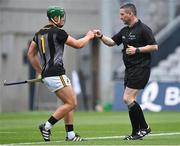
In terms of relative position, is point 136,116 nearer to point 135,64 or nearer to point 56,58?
point 135,64

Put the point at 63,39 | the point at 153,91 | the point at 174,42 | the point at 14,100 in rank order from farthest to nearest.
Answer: the point at 14,100 < the point at 174,42 < the point at 153,91 < the point at 63,39

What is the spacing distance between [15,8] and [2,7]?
27.2 inches

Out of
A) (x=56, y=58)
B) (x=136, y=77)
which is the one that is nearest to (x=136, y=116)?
(x=136, y=77)

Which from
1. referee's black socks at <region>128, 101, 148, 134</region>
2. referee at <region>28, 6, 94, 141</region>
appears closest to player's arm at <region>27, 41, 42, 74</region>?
referee at <region>28, 6, 94, 141</region>

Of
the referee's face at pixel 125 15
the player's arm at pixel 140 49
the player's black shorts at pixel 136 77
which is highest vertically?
the referee's face at pixel 125 15

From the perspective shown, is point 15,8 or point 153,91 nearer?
point 153,91

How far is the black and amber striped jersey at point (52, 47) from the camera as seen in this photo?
13484mm

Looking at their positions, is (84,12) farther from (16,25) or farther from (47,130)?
(47,130)

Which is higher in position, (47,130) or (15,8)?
Result: (15,8)

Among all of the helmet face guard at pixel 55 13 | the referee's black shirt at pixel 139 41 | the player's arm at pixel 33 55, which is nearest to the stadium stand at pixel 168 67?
the referee's black shirt at pixel 139 41

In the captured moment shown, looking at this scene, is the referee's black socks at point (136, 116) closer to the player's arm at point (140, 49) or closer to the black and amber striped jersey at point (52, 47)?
the player's arm at point (140, 49)

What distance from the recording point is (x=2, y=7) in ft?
137

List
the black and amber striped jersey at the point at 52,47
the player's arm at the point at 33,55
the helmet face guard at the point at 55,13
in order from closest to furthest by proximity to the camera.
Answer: the black and amber striped jersey at the point at 52,47 → the helmet face guard at the point at 55,13 → the player's arm at the point at 33,55

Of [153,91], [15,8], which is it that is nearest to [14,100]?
[15,8]
